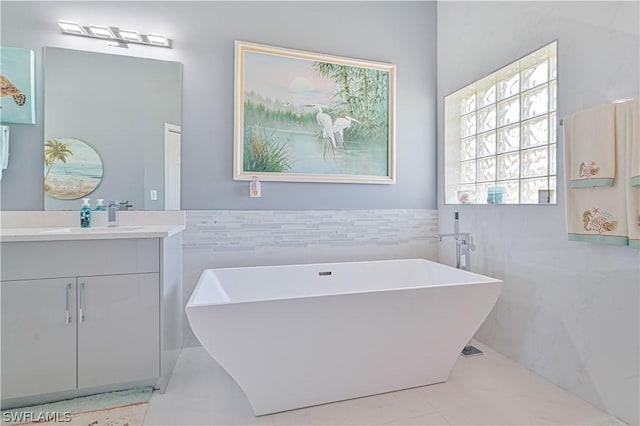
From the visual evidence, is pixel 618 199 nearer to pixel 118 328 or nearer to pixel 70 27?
pixel 118 328

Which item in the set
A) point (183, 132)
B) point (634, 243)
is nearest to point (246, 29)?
point (183, 132)

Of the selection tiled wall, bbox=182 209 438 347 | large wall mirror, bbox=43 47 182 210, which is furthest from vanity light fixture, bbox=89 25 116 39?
tiled wall, bbox=182 209 438 347

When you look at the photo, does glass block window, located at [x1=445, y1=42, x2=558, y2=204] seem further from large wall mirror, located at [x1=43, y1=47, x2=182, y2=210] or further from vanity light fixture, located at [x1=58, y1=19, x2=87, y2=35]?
vanity light fixture, located at [x1=58, y1=19, x2=87, y2=35]

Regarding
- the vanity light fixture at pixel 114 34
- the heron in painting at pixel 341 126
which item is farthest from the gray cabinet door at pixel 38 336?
the heron in painting at pixel 341 126

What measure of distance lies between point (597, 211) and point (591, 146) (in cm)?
32

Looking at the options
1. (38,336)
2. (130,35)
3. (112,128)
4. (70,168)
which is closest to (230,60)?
(130,35)

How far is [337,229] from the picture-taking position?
273 centimetres

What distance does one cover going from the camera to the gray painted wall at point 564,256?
158 centimetres

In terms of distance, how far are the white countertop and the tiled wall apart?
0.21 metres

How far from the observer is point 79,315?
5.59 ft

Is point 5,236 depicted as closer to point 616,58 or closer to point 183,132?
point 183,132

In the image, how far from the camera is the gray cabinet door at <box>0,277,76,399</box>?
5.34 ft

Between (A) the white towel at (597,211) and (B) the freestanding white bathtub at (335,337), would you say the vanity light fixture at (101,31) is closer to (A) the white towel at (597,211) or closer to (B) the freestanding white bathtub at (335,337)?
(B) the freestanding white bathtub at (335,337)

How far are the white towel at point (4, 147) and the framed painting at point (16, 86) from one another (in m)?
0.07
